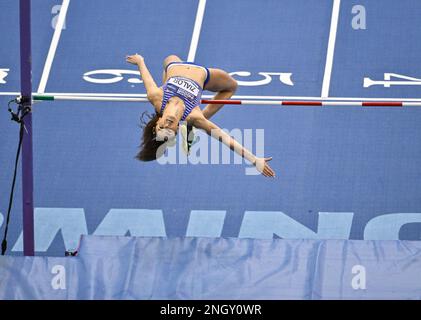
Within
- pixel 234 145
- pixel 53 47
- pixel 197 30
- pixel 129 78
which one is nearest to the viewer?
pixel 234 145

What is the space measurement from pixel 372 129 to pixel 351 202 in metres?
1.08

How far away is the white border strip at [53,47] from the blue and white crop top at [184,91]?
112 inches

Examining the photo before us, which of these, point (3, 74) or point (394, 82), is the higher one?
point (394, 82)

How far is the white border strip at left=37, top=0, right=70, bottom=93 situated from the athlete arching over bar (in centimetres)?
271

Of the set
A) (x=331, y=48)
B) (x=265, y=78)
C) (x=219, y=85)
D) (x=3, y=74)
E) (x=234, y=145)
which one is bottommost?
(x=3, y=74)

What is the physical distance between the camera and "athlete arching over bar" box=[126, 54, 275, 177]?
9.46 meters

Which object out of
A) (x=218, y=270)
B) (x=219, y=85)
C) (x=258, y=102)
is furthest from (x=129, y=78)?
(x=218, y=270)

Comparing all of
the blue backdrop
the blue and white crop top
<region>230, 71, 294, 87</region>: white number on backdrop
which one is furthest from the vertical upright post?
<region>230, 71, 294, 87</region>: white number on backdrop

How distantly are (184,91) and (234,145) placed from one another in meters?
0.67

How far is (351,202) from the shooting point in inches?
432

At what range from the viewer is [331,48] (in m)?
12.8

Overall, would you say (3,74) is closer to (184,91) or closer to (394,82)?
(184,91)

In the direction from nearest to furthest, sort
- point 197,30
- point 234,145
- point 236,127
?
point 234,145 < point 236,127 < point 197,30

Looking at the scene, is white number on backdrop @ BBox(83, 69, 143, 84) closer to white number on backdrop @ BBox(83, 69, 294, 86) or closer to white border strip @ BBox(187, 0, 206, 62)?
white number on backdrop @ BBox(83, 69, 294, 86)
